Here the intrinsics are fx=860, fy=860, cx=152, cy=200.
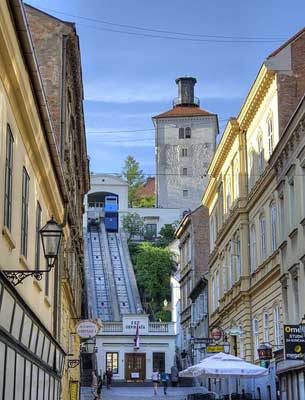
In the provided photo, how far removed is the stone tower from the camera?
12188cm

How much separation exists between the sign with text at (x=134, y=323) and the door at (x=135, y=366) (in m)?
1.68

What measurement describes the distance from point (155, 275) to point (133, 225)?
27081mm

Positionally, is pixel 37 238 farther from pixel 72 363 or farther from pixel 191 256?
pixel 191 256

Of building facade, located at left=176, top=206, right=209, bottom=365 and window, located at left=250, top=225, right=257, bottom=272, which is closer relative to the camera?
window, located at left=250, top=225, right=257, bottom=272

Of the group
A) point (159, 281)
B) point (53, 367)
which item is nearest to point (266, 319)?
point (53, 367)

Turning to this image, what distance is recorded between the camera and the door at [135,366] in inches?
2518

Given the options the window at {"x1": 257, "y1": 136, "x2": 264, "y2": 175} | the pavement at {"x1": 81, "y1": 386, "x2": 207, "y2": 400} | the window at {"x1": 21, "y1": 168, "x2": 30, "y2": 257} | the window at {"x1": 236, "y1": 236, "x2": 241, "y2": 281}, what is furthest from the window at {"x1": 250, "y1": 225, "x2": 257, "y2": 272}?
the window at {"x1": 21, "y1": 168, "x2": 30, "y2": 257}

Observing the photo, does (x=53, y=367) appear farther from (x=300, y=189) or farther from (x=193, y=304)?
(x=193, y=304)

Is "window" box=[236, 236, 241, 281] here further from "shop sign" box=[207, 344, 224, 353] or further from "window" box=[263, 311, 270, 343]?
"window" box=[263, 311, 270, 343]

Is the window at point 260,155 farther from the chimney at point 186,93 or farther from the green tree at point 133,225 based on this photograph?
the chimney at point 186,93

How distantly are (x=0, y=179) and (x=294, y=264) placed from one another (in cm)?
1595

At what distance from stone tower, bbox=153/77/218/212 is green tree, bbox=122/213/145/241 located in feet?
24.4

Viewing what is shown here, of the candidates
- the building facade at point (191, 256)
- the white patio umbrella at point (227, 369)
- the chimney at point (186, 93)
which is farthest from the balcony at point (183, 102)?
the white patio umbrella at point (227, 369)

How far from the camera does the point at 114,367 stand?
6469cm
